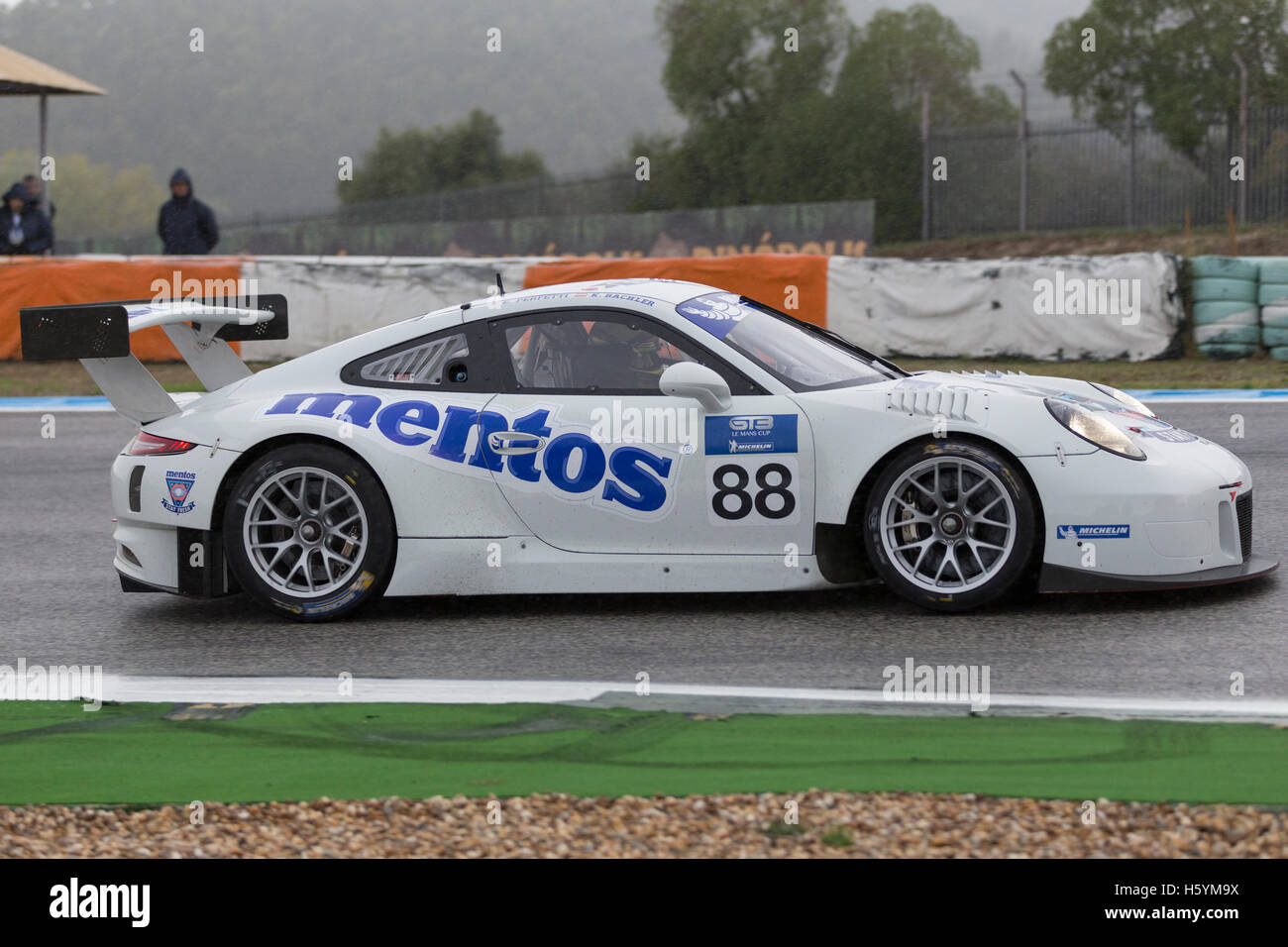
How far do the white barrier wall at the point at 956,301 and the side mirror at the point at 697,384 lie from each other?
31.3ft

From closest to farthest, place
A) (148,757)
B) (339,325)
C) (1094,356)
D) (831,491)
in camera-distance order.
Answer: (148,757), (831,491), (1094,356), (339,325)

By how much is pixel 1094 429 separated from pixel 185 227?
14.0 metres

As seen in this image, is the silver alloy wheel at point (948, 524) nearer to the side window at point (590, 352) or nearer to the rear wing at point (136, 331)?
the side window at point (590, 352)

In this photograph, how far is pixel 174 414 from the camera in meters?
6.85

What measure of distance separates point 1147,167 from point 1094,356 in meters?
11.4

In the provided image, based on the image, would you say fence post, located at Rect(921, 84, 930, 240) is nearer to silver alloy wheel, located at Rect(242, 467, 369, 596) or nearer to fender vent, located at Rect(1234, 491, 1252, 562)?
fender vent, located at Rect(1234, 491, 1252, 562)

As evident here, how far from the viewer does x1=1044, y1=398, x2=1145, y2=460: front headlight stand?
5.97 m

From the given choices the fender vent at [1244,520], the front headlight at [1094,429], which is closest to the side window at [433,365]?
the front headlight at [1094,429]

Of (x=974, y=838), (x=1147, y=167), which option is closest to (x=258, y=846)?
(x=974, y=838)

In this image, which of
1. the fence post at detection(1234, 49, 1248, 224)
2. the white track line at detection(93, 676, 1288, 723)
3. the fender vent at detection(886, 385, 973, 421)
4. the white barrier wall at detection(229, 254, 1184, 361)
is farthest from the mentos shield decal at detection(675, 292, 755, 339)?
the fence post at detection(1234, 49, 1248, 224)

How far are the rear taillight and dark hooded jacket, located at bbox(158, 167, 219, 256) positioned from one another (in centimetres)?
1160

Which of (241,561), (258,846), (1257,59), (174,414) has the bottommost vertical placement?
(258,846)

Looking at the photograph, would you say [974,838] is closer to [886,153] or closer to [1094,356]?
[1094,356]

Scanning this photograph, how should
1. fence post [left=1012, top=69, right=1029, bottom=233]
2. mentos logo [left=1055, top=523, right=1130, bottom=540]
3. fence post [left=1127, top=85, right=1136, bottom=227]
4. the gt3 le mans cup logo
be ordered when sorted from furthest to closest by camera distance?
fence post [left=1012, top=69, right=1029, bottom=233]
fence post [left=1127, top=85, right=1136, bottom=227]
the gt3 le mans cup logo
mentos logo [left=1055, top=523, right=1130, bottom=540]
